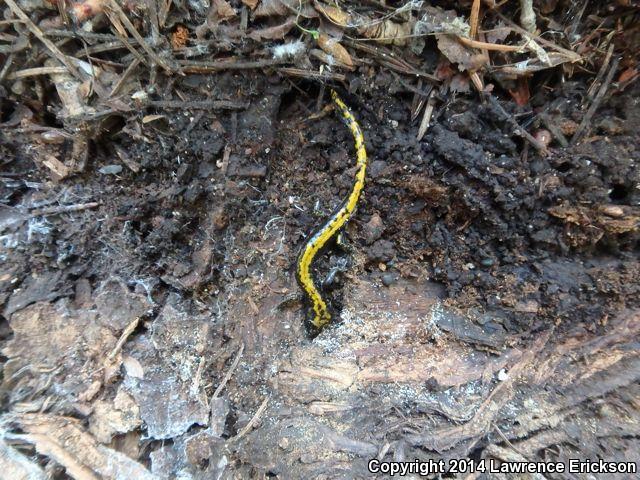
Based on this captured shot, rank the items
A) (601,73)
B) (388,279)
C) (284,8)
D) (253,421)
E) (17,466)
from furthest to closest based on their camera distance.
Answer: (388,279) < (601,73) < (284,8) < (253,421) < (17,466)

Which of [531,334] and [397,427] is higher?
[531,334]

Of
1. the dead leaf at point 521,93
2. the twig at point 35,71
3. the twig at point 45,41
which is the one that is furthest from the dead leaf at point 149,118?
the dead leaf at point 521,93

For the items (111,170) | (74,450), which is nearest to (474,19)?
(111,170)

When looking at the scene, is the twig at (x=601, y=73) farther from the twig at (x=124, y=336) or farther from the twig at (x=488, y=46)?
the twig at (x=124, y=336)

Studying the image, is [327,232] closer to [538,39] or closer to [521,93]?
[521,93]

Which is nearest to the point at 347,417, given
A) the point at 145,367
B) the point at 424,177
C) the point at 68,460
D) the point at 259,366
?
the point at 259,366

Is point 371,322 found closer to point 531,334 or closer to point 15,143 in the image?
point 531,334
